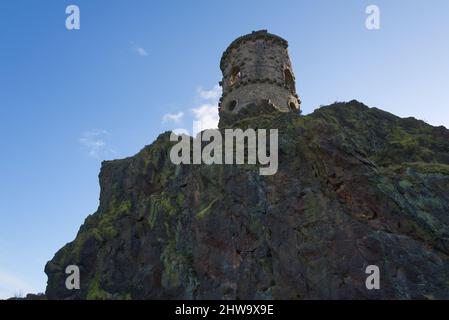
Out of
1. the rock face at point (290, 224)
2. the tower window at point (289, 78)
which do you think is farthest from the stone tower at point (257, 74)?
the rock face at point (290, 224)

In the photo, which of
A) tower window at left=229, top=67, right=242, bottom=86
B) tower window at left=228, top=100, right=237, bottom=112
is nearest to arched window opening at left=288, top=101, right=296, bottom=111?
tower window at left=228, top=100, right=237, bottom=112

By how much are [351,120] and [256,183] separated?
11.1 metres

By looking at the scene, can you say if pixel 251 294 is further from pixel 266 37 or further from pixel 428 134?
pixel 266 37

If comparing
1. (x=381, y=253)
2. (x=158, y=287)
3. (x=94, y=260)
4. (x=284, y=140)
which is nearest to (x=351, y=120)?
(x=284, y=140)

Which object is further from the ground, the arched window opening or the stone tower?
the stone tower

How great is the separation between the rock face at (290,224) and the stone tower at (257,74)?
292 inches

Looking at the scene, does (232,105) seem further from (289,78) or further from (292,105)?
(289,78)

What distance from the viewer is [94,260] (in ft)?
90.7

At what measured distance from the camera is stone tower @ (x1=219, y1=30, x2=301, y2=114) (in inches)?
1497

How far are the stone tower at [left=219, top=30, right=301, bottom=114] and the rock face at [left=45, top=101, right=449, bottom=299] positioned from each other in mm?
7422

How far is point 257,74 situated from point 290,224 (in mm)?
20426

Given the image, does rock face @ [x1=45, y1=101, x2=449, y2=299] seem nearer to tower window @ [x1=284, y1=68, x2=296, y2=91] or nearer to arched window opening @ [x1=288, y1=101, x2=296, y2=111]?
arched window opening @ [x1=288, y1=101, x2=296, y2=111]

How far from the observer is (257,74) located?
127 feet

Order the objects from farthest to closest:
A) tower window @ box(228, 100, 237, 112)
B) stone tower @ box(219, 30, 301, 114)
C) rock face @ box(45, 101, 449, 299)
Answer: tower window @ box(228, 100, 237, 112) → stone tower @ box(219, 30, 301, 114) → rock face @ box(45, 101, 449, 299)
